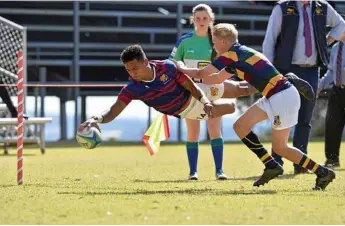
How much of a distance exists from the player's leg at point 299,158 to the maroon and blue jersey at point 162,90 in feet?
2.95

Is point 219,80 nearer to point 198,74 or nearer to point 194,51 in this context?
point 198,74

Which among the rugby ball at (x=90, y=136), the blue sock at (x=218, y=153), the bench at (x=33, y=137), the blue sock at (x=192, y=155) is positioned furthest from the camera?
the bench at (x=33, y=137)

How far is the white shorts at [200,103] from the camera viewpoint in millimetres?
8070

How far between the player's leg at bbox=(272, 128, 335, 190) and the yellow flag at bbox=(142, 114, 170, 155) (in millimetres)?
3090

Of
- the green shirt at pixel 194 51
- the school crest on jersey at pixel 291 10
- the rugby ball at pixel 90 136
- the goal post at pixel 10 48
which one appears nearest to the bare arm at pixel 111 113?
the rugby ball at pixel 90 136

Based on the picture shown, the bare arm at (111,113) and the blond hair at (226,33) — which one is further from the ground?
the blond hair at (226,33)

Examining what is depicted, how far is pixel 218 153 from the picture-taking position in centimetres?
905

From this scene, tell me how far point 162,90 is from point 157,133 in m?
2.96

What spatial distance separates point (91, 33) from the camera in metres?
20.7

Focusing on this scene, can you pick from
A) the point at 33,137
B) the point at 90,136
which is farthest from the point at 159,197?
the point at 33,137

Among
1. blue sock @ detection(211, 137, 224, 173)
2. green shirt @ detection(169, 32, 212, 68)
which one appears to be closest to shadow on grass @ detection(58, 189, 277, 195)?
blue sock @ detection(211, 137, 224, 173)

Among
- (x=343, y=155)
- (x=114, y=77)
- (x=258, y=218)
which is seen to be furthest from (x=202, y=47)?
(x=114, y=77)

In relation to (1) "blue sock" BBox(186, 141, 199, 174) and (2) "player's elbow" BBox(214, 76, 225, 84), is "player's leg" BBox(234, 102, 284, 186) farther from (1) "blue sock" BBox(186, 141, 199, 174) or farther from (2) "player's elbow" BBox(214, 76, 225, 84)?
(1) "blue sock" BBox(186, 141, 199, 174)

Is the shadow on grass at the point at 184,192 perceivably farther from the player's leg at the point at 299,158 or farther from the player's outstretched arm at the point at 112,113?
the player's outstretched arm at the point at 112,113
